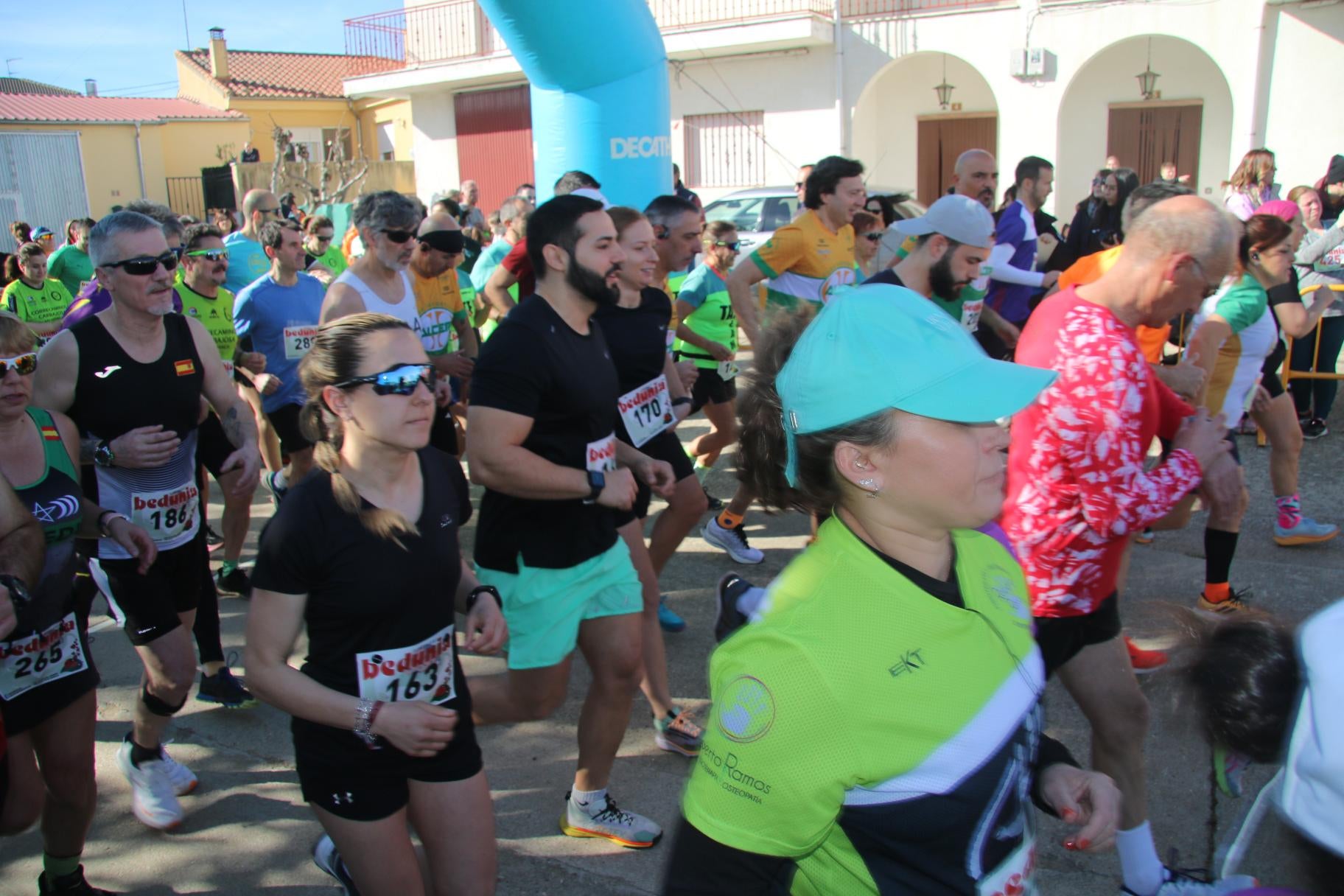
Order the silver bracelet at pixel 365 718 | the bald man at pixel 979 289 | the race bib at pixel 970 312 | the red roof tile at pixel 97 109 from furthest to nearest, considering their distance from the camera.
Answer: the red roof tile at pixel 97 109
the race bib at pixel 970 312
the bald man at pixel 979 289
the silver bracelet at pixel 365 718

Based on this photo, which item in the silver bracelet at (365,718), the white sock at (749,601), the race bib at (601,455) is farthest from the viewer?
the race bib at (601,455)

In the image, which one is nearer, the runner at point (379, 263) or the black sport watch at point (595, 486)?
the black sport watch at point (595, 486)

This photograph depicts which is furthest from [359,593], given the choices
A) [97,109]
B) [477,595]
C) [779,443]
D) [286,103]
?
[286,103]

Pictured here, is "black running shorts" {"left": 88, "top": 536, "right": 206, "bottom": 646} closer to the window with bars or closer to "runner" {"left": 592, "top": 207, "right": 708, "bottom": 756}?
"runner" {"left": 592, "top": 207, "right": 708, "bottom": 756}

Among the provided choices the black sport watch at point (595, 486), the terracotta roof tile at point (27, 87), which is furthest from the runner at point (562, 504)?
the terracotta roof tile at point (27, 87)

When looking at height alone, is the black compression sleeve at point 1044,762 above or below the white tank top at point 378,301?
below

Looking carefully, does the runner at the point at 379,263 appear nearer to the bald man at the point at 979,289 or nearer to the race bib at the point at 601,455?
the race bib at the point at 601,455

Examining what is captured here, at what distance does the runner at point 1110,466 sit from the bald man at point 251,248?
6372 mm

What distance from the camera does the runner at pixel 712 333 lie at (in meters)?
6.25

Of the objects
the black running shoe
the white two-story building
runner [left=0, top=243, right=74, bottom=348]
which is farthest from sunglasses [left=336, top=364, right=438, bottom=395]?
the white two-story building

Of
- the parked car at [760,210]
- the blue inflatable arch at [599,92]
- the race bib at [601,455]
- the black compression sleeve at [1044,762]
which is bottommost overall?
the black compression sleeve at [1044,762]

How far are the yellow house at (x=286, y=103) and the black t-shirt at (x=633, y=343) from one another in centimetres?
3152

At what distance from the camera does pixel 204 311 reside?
627cm

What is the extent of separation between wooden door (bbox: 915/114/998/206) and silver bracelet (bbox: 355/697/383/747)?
19.8m
